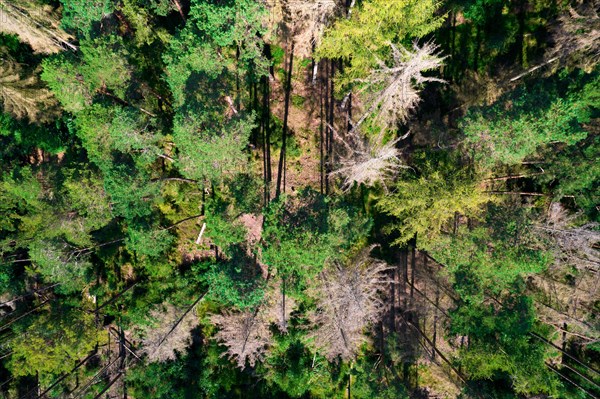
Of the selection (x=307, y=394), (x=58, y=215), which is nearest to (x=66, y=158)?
(x=58, y=215)

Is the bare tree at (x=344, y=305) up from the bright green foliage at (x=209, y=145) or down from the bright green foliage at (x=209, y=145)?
down

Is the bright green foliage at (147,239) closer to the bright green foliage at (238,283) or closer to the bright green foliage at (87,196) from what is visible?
the bright green foliage at (87,196)

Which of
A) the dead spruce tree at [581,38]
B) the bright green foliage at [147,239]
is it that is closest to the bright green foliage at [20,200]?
the bright green foliage at [147,239]

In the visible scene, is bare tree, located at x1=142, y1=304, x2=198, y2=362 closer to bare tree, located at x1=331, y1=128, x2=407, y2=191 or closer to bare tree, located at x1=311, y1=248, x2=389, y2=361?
bare tree, located at x1=311, y1=248, x2=389, y2=361

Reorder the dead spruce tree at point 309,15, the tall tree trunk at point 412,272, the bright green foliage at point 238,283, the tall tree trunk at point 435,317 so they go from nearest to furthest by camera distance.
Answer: the dead spruce tree at point 309,15 → the bright green foliage at point 238,283 → the tall tree trunk at point 435,317 → the tall tree trunk at point 412,272

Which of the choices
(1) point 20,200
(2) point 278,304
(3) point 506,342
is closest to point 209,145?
(2) point 278,304

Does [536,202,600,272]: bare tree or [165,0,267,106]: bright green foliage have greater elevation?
[165,0,267,106]: bright green foliage

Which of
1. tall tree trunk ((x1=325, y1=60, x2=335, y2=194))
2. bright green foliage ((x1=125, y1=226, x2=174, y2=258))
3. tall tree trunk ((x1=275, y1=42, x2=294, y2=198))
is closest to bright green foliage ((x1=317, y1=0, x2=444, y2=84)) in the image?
tall tree trunk ((x1=325, y1=60, x2=335, y2=194))
